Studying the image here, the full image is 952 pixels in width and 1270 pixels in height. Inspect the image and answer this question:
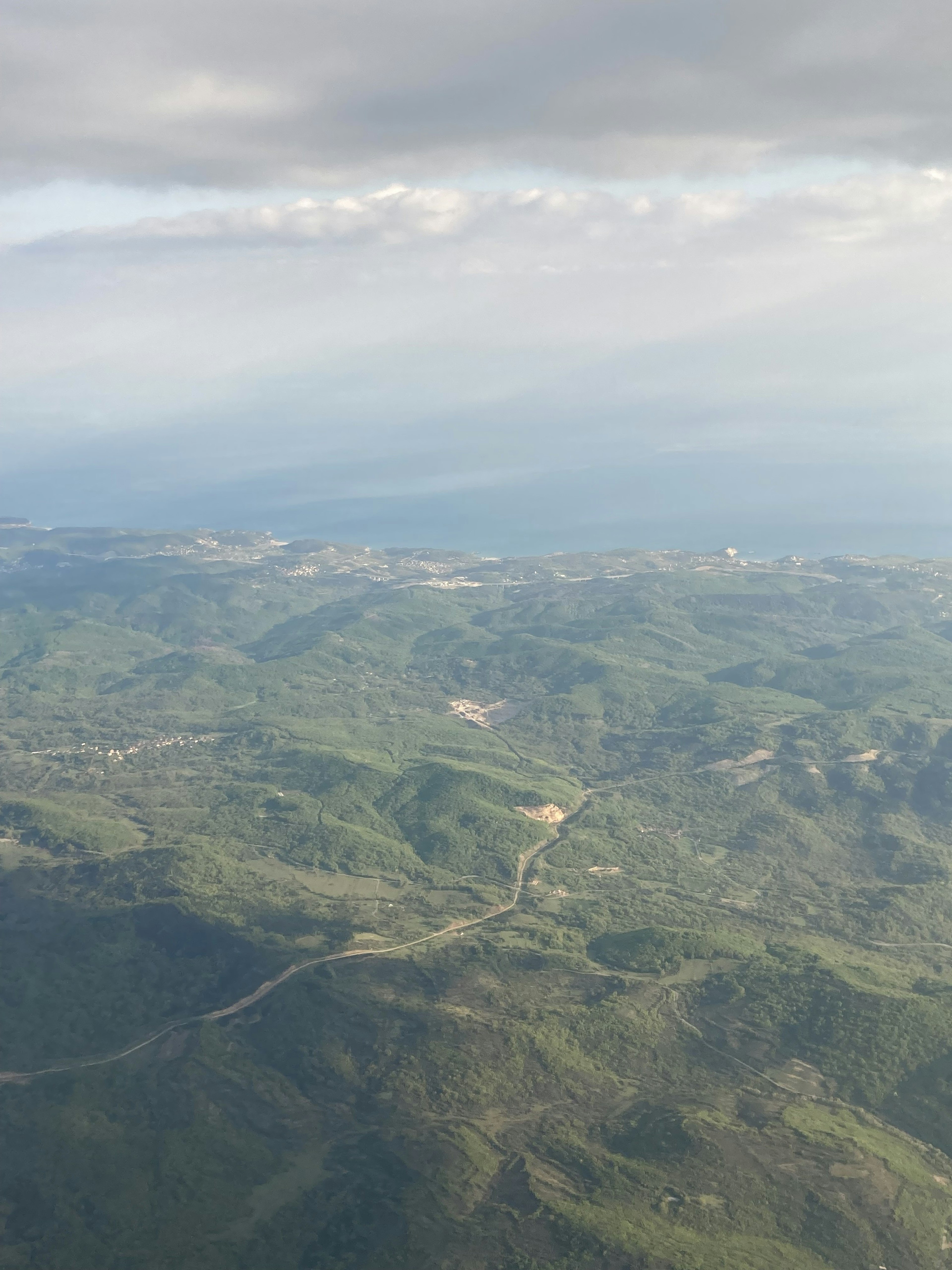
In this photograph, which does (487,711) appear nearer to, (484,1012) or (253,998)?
(253,998)

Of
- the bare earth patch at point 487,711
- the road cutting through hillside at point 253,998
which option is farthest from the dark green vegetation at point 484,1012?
the bare earth patch at point 487,711

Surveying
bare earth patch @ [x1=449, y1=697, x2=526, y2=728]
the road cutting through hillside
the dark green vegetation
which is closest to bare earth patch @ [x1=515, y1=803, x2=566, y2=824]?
the dark green vegetation

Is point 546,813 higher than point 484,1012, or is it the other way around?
point 484,1012

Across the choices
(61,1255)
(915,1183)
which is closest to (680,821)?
(915,1183)

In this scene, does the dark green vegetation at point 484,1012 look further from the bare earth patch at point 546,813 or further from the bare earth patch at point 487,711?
the bare earth patch at point 487,711

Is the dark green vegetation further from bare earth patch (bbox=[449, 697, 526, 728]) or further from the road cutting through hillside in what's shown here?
bare earth patch (bbox=[449, 697, 526, 728])

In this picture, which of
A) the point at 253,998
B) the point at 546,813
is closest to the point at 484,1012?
the point at 253,998
